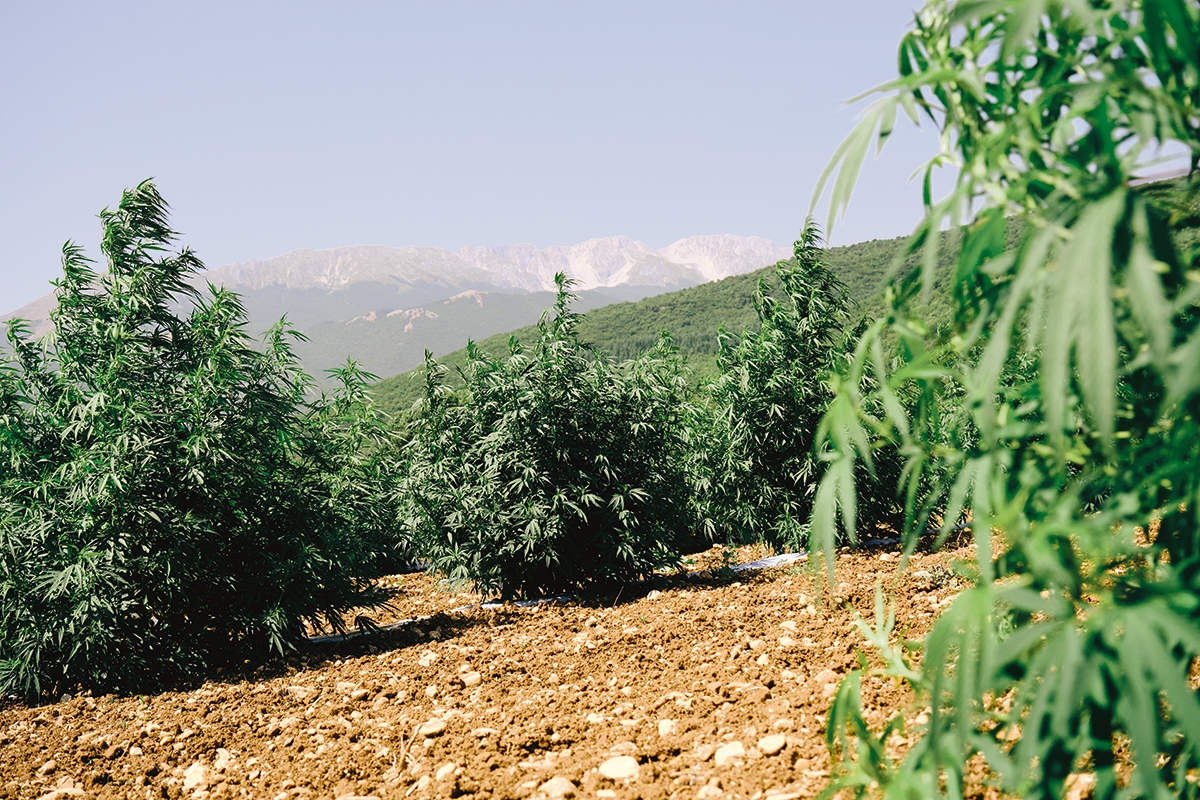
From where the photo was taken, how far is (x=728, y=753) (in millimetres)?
2041

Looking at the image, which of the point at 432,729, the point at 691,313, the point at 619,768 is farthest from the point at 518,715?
the point at 691,313

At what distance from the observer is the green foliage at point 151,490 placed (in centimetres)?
395

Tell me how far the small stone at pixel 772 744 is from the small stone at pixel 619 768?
1.19 ft

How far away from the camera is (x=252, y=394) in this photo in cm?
430

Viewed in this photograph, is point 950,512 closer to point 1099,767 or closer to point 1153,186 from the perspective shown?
point 1099,767

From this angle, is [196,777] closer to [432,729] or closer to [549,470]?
[432,729]

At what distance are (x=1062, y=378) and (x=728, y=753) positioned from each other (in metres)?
1.78

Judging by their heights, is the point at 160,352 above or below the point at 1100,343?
above

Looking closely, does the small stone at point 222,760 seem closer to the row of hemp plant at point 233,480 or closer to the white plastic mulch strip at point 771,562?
the row of hemp plant at point 233,480

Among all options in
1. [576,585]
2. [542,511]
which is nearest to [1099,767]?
[542,511]

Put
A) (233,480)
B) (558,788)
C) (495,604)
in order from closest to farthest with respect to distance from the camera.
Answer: (558,788)
(233,480)
(495,604)

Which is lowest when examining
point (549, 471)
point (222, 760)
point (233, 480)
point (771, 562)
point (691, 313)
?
point (771, 562)

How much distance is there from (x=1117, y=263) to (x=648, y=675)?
112 inches

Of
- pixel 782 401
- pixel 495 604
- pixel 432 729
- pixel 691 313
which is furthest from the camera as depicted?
pixel 691 313
